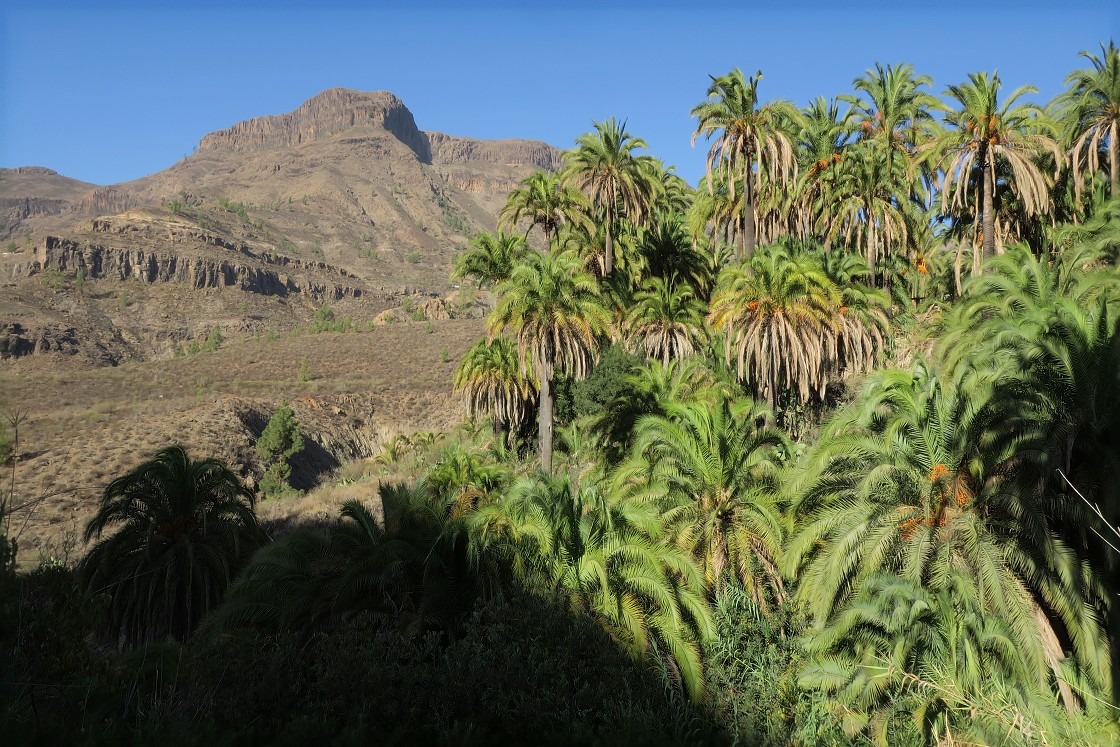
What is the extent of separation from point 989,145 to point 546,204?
14591 millimetres

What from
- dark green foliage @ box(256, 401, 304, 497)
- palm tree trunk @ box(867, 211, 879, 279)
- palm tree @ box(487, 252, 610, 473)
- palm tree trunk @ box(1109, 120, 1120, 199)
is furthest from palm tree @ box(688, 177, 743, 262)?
dark green foliage @ box(256, 401, 304, 497)

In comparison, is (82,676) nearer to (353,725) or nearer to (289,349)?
(353,725)

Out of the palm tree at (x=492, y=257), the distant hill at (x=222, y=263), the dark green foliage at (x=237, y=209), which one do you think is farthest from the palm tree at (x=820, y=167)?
the dark green foliage at (x=237, y=209)

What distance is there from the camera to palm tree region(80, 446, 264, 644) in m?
16.8

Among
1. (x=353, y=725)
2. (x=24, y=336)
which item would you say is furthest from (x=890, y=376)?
(x=24, y=336)

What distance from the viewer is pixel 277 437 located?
146 feet

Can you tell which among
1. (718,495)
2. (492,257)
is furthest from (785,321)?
(492,257)

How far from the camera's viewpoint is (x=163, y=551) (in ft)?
56.3

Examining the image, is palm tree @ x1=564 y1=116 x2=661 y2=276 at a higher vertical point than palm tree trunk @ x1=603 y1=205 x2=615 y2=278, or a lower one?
higher

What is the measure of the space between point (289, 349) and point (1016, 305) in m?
69.6

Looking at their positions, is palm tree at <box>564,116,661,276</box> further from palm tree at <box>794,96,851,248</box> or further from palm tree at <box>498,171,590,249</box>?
palm tree at <box>794,96,851,248</box>

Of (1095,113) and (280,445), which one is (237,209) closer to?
(280,445)

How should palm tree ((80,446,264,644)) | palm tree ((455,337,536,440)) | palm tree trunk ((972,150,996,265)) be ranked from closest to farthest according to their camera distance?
palm tree ((80,446,264,644))
palm tree trunk ((972,150,996,265))
palm tree ((455,337,536,440))

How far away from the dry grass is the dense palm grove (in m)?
17.0
